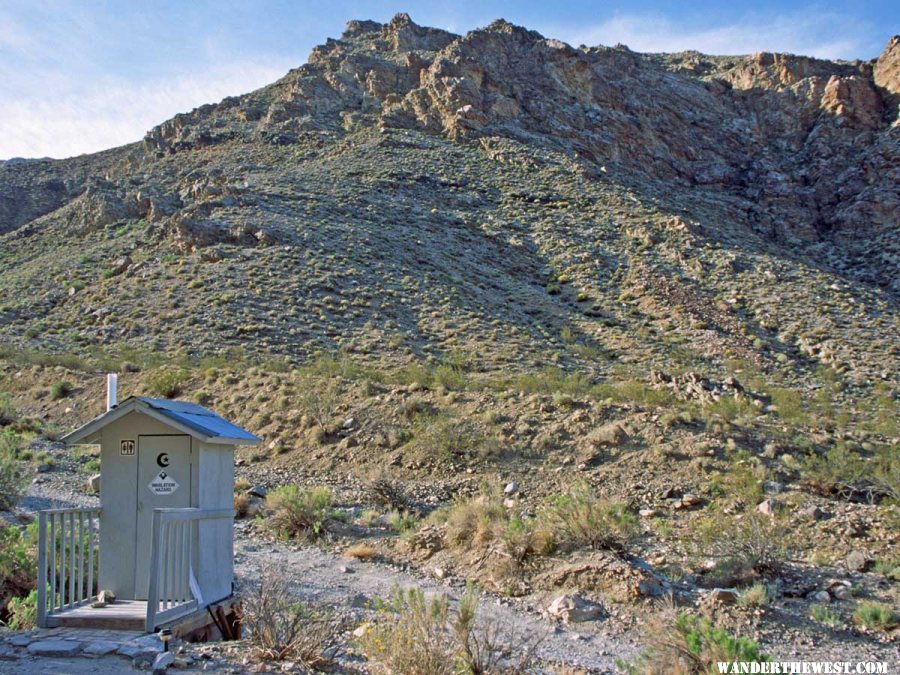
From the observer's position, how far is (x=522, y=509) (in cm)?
1339

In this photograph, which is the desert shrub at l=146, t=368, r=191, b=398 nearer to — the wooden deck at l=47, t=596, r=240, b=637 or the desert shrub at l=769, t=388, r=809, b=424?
the wooden deck at l=47, t=596, r=240, b=637

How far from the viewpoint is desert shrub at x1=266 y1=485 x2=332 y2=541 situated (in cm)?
1269

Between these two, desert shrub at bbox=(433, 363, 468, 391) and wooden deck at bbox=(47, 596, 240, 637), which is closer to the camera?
wooden deck at bbox=(47, 596, 240, 637)

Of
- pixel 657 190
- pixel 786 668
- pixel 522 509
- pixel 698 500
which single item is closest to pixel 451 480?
pixel 522 509

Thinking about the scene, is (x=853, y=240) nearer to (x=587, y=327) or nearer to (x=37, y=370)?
(x=587, y=327)

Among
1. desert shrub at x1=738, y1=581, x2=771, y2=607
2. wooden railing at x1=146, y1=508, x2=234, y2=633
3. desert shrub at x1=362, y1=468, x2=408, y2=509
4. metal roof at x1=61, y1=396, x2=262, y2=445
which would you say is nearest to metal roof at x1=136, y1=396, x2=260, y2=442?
metal roof at x1=61, y1=396, x2=262, y2=445

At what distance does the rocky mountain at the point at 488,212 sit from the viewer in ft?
100

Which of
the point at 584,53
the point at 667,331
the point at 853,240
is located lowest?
the point at 667,331

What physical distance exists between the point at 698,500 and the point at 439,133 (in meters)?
46.6

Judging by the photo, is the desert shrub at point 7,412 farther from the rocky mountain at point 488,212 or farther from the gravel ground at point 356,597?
the gravel ground at point 356,597

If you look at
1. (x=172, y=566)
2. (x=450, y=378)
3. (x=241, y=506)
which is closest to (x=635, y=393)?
(x=450, y=378)

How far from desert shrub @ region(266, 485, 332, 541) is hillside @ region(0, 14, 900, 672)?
158cm

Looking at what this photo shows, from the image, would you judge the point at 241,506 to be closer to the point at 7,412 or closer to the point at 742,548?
the point at 742,548

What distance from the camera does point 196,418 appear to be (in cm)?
838
